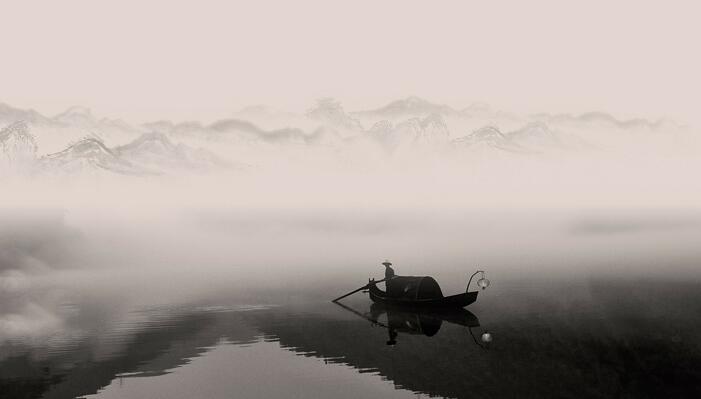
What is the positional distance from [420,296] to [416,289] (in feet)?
3.33

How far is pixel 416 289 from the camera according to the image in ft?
260

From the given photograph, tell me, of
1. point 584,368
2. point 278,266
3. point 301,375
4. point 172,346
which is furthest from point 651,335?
point 278,266

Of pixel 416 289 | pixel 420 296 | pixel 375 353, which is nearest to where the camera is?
pixel 375 353

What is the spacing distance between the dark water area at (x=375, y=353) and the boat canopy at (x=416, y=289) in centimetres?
237

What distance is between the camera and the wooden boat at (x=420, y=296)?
77.6 metres

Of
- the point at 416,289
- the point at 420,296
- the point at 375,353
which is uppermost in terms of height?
the point at 416,289

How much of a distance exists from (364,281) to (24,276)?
302 ft

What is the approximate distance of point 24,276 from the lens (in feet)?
542

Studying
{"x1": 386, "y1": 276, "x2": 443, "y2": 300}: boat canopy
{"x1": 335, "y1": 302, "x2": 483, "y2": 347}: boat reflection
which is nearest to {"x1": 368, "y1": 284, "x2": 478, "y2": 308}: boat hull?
{"x1": 386, "y1": 276, "x2": 443, "y2": 300}: boat canopy

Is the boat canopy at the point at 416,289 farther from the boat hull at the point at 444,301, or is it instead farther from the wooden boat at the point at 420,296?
the boat hull at the point at 444,301

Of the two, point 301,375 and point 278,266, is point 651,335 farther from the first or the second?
point 278,266

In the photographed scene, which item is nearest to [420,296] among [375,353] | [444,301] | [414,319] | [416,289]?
[416,289]

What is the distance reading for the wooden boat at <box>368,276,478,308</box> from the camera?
77.6m

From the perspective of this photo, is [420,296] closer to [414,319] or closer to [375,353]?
[414,319]
